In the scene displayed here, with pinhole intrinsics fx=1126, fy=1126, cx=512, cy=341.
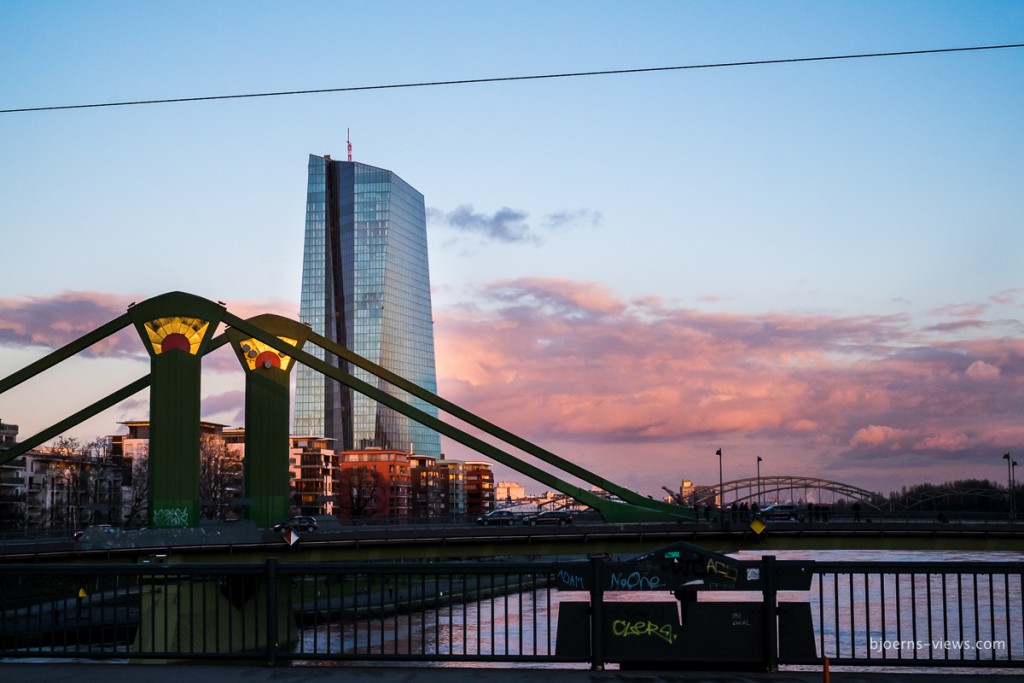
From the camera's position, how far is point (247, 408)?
76.7m

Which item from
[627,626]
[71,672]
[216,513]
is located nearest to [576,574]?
[627,626]

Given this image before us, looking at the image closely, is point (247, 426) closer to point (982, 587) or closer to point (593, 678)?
point (982, 587)

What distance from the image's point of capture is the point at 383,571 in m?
14.6

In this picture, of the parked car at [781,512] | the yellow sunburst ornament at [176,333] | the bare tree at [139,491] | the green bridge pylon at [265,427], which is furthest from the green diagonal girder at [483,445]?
the bare tree at [139,491]

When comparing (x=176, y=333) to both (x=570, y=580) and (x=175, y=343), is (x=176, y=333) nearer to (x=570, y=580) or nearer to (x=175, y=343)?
(x=175, y=343)

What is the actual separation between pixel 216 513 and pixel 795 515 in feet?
250

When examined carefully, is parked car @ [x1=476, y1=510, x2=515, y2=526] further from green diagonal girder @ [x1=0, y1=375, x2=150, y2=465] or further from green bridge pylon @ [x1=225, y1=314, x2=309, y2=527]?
green diagonal girder @ [x1=0, y1=375, x2=150, y2=465]

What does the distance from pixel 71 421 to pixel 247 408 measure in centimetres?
1307

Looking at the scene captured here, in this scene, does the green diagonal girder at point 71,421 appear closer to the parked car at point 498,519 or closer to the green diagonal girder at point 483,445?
the green diagonal girder at point 483,445

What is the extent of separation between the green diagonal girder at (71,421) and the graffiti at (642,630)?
67570 mm

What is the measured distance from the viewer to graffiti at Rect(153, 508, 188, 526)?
6656 centimetres

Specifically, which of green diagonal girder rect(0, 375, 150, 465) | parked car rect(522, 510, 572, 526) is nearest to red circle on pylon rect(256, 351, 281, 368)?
green diagonal girder rect(0, 375, 150, 465)

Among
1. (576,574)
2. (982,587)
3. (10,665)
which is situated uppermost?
(576,574)

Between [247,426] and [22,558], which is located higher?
[247,426]
